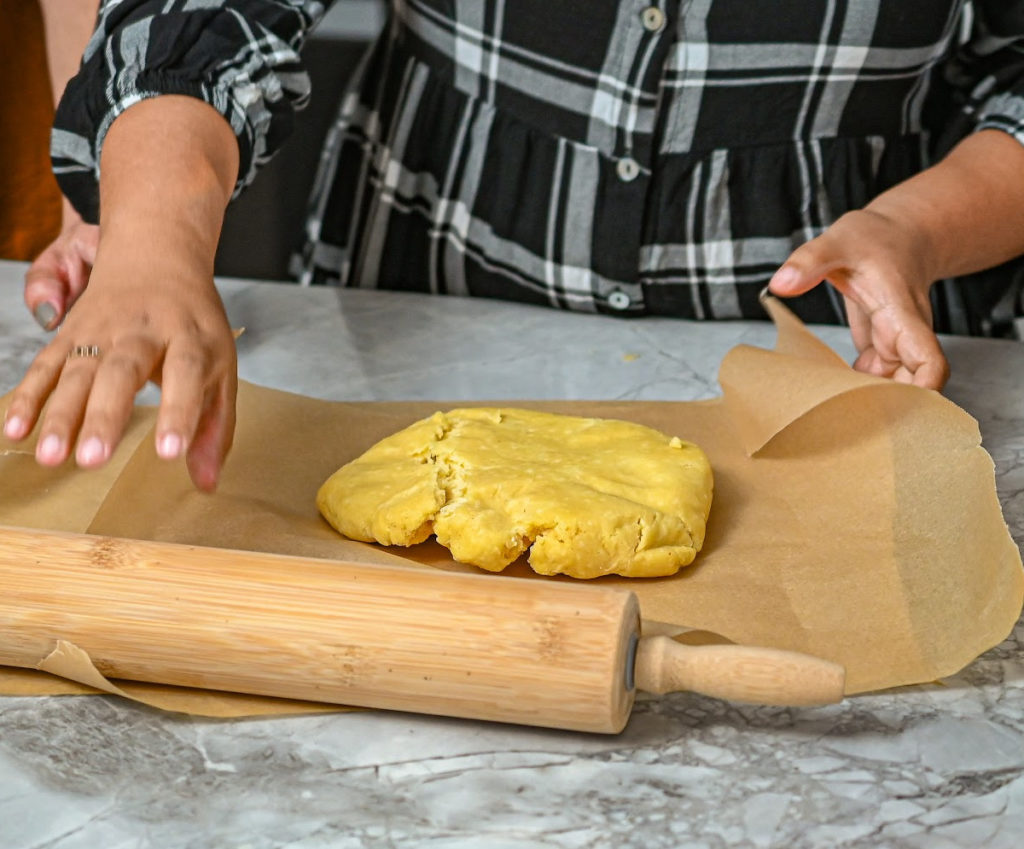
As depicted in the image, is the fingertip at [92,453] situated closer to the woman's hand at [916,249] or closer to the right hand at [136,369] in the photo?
the right hand at [136,369]

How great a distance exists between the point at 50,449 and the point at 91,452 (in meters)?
0.04

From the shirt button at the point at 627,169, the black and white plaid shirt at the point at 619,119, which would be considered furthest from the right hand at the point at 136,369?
the shirt button at the point at 627,169

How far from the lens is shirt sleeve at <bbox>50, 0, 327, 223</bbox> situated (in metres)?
1.30

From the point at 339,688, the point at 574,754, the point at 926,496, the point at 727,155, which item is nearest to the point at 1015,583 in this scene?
the point at 926,496

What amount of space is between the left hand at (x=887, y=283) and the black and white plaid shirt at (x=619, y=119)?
0.92 feet

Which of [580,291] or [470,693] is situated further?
[580,291]

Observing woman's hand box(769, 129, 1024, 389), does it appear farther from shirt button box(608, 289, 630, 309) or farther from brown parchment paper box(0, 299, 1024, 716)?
shirt button box(608, 289, 630, 309)

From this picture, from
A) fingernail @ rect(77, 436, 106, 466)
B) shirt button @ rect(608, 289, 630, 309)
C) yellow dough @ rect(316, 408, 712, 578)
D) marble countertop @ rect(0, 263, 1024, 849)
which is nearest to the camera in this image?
marble countertop @ rect(0, 263, 1024, 849)

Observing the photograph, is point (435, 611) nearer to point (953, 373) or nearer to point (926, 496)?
point (926, 496)

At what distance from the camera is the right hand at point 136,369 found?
3.07ft

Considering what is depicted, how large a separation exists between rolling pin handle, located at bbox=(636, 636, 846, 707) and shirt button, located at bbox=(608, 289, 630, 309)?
2.86ft

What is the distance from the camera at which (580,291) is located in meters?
1.64

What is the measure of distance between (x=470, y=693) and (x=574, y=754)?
8cm

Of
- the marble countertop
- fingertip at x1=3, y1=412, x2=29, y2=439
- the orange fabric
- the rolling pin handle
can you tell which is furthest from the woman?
the orange fabric
